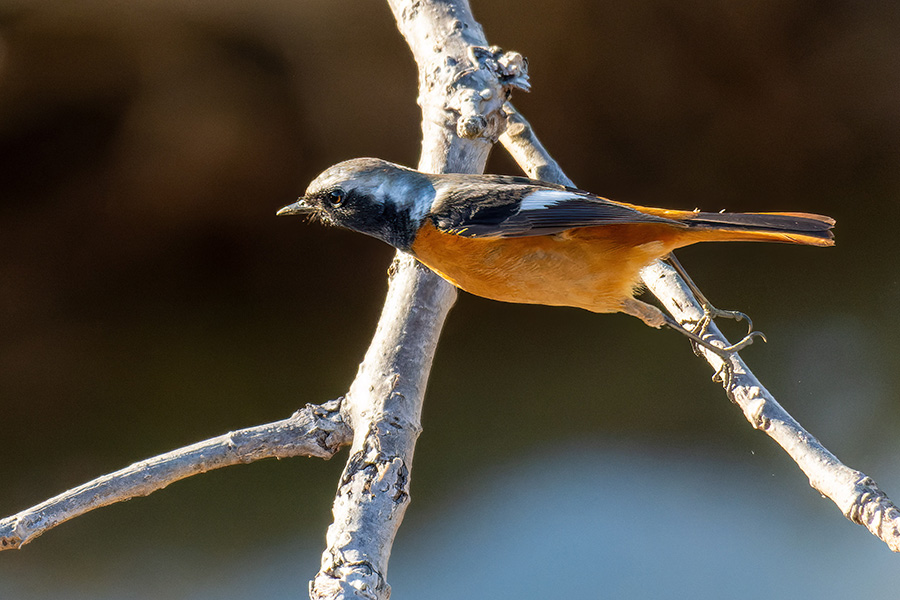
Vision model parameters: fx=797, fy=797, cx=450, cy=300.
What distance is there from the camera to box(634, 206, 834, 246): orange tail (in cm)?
166

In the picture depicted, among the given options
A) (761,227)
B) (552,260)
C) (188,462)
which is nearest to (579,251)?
(552,260)

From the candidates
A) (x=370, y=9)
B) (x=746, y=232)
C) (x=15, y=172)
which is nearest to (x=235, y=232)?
(x=15, y=172)

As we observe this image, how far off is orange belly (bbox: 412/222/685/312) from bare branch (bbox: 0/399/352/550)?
396 millimetres

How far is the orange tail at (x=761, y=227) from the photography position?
1.66 metres

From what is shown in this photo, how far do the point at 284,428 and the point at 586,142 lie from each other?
2.42 meters

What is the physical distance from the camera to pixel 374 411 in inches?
64.2

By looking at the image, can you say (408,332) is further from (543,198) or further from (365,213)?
(543,198)

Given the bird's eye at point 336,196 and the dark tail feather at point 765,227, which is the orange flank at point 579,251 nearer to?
the dark tail feather at point 765,227

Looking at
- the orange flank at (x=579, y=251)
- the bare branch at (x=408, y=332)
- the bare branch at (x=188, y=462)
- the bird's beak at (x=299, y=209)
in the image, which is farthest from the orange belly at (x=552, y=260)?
the bare branch at (x=188, y=462)

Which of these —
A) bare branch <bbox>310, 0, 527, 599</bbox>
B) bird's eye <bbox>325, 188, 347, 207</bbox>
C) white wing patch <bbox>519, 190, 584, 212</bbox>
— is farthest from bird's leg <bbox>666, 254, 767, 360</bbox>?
bird's eye <bbox>325, 188, 347, 207</bbox>

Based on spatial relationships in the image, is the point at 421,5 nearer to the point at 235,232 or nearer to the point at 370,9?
the point at 370,9

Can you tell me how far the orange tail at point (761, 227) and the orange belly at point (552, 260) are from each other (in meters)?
0.05

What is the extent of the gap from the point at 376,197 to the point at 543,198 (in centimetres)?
37

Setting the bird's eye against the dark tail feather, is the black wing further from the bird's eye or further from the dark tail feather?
the bird's eye
